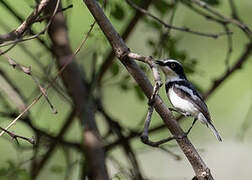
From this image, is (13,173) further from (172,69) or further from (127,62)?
(172,69)

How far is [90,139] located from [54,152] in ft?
1.97

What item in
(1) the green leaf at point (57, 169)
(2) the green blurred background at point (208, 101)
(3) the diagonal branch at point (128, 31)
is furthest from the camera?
(2) the green blurred background at point (208, 101)

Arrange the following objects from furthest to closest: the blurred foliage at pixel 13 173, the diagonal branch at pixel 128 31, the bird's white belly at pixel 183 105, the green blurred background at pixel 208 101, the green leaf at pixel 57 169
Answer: the green blurred background at pixel 208 101
the diagonal branch at pixel 128 31
the bird's white belly at pixel 183 105
the green leaf at pixel 57 169
the blurred foliage at pixel 13 173

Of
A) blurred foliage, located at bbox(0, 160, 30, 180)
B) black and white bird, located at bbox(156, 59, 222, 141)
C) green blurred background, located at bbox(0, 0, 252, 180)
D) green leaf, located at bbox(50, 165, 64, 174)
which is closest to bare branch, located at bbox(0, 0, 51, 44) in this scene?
blurred foliage, located at bbox(0, 160, 30, 180)

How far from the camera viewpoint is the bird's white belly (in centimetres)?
409

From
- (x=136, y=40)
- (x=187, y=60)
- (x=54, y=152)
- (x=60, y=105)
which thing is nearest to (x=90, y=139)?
(x=54, y=152)

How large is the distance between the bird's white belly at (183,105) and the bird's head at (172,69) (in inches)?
11.9

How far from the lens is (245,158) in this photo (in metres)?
6.69

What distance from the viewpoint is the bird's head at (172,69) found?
14.0 ft

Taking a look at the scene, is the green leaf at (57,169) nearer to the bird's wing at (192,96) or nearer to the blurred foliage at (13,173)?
the blurred foliage at (13,173)

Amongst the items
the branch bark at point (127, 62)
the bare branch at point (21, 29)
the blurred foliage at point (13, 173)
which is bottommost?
the blurred foliage at point (13, 173)

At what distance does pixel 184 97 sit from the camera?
4164 millimetres

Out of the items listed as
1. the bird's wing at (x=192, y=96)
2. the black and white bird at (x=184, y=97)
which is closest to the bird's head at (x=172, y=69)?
the black and white bird at (x=184, y=97)

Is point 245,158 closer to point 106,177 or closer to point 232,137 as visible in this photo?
point 232,137
